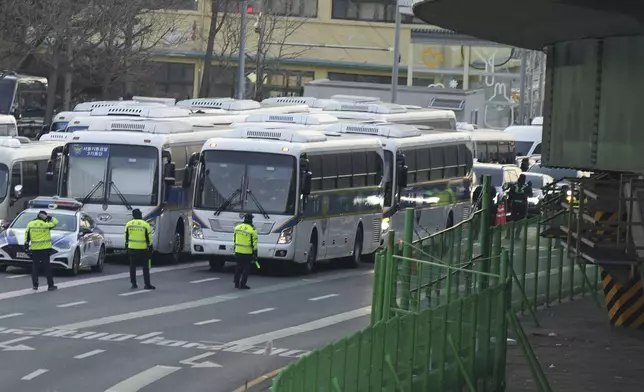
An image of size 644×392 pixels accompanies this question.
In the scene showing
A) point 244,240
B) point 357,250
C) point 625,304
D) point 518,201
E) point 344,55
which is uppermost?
point 344,55

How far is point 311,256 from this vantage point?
35.2 meters

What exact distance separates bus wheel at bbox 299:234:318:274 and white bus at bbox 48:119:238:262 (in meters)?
3.21

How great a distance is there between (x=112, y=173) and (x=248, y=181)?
3596 millimetres

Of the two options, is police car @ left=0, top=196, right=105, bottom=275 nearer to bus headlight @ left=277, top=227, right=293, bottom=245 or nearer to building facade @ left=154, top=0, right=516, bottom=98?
bus headlight @ left=277, top=227, right=293, bottom=245

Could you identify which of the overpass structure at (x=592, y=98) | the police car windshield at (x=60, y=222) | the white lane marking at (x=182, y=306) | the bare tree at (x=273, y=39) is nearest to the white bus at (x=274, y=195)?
the white lane marking at (x=182, y=306)

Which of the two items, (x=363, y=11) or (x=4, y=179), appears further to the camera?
(x=363, y=11)

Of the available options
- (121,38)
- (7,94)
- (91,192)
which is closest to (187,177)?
(91,192)

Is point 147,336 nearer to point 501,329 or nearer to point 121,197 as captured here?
point 501,329

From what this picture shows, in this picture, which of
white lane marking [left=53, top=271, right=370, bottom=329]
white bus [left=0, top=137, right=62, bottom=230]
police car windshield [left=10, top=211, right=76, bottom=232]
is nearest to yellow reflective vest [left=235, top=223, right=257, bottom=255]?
white lane marking [left=53, top=271, right=370, bottom=329]

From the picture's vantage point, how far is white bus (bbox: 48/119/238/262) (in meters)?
35.6

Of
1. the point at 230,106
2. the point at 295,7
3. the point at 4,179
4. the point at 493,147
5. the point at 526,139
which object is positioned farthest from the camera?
the point at 295,7

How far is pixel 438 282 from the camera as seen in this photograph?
19375 mm

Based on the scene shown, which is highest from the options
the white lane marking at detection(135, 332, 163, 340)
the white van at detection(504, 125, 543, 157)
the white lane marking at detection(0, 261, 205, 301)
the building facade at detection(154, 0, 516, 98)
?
the building facade at detection(154, 0, 516, 98)

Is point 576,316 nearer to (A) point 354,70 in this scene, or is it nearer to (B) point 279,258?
(B) point 279,258
